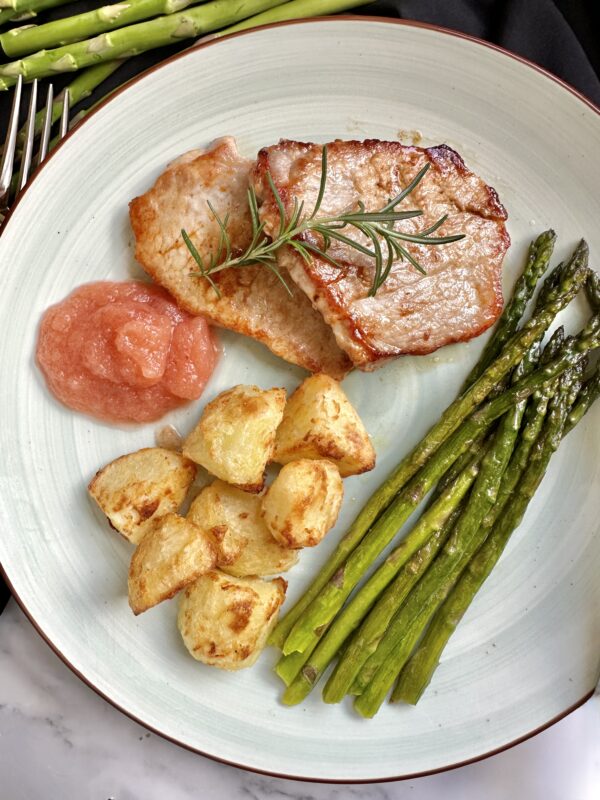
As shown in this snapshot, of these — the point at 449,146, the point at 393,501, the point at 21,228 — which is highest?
the point at 449,146

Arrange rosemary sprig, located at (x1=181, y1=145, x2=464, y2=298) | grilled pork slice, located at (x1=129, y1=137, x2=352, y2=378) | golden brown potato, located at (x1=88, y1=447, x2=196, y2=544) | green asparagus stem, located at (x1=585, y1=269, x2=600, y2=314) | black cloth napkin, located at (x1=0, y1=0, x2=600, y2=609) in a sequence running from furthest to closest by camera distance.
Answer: black cloth napkin, located at (x1=0, y1=0, x2=600, y2=609) < green asparagus stem, located at (x1=585, y1=269, x2=600, y2=314) < grilled pork slice, located at (x1=129, y1=137, x2=352, y2=378) < golden brown potato, located at (x1=88, y1=447, x2=196, y2=544) < rosemary sprig, located at (x1=181, y1=145, x2=464, y2=298)

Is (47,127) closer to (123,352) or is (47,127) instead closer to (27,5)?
(27,5)

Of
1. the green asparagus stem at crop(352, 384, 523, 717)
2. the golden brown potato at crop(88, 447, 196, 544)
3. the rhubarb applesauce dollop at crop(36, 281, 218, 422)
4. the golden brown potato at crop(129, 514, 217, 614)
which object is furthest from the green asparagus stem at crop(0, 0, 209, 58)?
the green asparagus stem at crop(352, 384, 523, 717)

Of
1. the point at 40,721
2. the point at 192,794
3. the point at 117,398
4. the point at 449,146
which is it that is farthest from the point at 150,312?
the point at 192,794

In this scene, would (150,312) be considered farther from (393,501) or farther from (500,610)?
(500,610)

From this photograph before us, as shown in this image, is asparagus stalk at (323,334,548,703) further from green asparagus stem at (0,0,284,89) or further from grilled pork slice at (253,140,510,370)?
green asparagus stem at (0,0,284,89)

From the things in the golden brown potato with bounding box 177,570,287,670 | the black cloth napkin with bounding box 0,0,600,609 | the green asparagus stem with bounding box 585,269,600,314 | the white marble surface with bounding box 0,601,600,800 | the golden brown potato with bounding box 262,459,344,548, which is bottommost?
the white marble surface with bounding box 0,601,600,800

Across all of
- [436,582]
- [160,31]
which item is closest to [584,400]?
[436,582]
